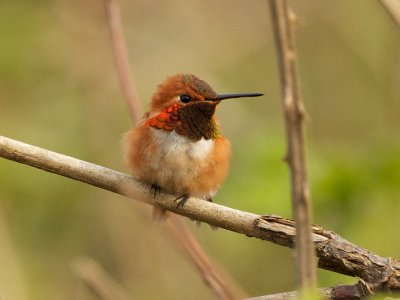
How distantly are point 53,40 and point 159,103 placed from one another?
10.6 ft

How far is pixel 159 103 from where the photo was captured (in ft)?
15.1

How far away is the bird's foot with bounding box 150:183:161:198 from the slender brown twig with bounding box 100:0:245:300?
668 millimetres

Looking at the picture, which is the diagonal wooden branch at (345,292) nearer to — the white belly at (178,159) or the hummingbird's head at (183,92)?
the white belly at (178,159)

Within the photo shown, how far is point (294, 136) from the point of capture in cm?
171

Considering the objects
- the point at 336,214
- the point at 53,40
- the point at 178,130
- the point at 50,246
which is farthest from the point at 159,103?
the point at 53,40

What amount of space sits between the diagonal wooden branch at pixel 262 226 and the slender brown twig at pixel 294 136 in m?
1.37

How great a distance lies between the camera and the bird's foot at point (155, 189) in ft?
13.5

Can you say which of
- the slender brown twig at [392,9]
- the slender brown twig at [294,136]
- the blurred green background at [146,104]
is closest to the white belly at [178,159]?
the blurred green background at [146,104]

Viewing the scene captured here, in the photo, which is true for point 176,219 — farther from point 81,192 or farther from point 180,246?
point 81,192

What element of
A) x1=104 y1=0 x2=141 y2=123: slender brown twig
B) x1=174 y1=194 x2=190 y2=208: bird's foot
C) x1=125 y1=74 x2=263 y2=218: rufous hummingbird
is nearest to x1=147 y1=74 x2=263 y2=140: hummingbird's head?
x1=125 y1=74 x2=263 y2=218: rufous hummingbird

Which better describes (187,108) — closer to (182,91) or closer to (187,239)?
(182,91)

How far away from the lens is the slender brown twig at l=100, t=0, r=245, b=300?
2555 millimetres

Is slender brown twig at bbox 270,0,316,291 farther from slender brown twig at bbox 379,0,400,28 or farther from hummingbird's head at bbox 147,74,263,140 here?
hummingbird's head at bbox 147,74,263,140

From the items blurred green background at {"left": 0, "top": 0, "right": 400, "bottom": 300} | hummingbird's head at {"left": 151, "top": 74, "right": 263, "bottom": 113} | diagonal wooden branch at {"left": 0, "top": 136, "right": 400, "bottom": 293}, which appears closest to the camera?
diagonal wooden branch at {"left": 0, "top": 136, "right": 400, "bottom": 293}
